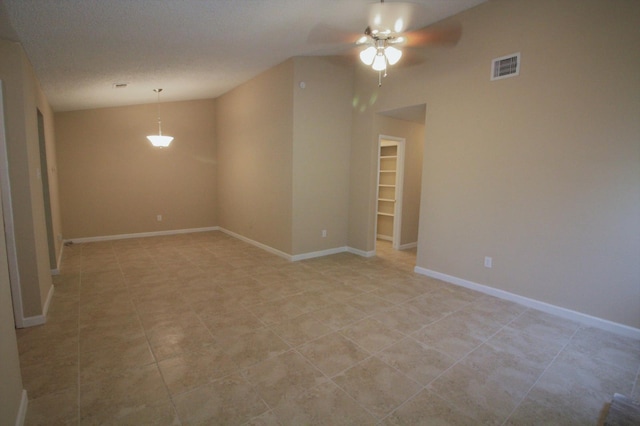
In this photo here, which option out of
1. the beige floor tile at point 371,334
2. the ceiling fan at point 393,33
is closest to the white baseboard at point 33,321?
the beige floor tile at point 371,334

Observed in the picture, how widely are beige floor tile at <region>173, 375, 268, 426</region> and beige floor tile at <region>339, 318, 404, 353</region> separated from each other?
1003 millimetres

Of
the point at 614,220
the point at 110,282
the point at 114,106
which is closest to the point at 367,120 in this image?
the point at 614,220

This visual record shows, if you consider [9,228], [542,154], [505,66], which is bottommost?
[9,228]

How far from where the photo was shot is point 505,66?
11.0 ft

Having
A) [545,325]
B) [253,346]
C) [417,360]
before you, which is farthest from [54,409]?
[545,325]

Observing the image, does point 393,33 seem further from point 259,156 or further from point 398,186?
point 259,156

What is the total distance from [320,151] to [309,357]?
344 cm

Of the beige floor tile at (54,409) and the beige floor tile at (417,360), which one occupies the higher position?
the beige floor tile at (417,360)

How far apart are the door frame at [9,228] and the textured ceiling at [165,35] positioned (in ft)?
2.47

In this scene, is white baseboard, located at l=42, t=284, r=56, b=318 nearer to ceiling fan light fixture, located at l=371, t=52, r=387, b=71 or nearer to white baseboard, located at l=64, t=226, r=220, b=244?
white baseboard, located at l=64, t=226, r=220, b=244

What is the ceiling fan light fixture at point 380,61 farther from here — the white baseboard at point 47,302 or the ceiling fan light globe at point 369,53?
the white baseboard at point 47,302

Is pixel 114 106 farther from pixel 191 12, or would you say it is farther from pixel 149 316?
pixel 149 316

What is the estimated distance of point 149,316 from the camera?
3.07 metres

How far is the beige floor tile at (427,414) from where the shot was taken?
5.82ft
